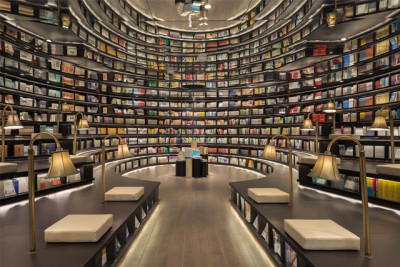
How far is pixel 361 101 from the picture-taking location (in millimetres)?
5617

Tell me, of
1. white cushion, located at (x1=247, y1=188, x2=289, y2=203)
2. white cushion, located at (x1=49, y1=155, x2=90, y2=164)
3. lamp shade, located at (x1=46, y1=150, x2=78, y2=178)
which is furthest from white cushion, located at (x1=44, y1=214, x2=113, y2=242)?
white cushion, located at (x1=49, y1=155, x2=90, y2=164)

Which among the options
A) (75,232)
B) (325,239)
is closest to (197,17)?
(75,232)

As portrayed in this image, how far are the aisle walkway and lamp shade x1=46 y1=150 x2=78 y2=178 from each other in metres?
1.45

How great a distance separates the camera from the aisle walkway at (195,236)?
263 centimetres

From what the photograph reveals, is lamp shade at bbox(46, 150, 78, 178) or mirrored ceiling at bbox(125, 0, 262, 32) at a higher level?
mirrored ceiling at bbox(125, 0, 262, 32)

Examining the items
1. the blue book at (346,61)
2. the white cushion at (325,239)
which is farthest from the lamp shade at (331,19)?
the white cushion at (325,239)

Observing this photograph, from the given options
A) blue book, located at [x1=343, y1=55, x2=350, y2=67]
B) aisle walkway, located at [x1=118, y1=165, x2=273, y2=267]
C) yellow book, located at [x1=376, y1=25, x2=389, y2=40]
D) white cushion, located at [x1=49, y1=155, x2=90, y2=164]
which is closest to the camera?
aisle walkway, located at [x1=118, y1=165, x2=273, y2=267]

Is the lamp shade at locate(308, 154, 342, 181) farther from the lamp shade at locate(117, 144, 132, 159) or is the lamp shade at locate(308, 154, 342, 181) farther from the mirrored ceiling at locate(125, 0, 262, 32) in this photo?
the mirrored ceiling at locate(125, 0, 262, 32)

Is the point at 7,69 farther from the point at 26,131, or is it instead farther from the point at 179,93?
the point at 179,93

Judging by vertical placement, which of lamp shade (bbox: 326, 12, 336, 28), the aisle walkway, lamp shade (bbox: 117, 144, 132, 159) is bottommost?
the aisle walkway

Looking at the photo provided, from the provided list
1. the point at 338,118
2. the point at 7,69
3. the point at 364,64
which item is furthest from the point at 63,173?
the point at 364,64

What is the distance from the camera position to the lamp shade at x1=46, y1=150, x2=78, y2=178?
1706mm

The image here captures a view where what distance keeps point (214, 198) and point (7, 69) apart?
5.74m

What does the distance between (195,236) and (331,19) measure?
573 cm
